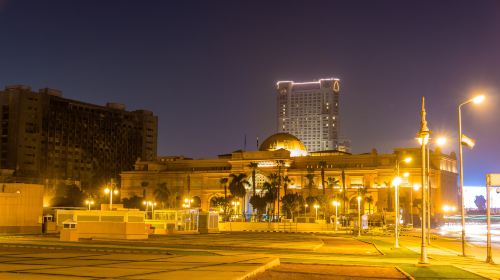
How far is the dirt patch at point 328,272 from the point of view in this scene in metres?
20.1

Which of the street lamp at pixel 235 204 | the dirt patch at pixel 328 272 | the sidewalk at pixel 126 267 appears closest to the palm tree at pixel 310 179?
the street lamp at pixel 235 204

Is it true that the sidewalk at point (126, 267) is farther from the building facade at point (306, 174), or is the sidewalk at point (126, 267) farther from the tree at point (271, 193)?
Result: the building facade at point (306, 174)

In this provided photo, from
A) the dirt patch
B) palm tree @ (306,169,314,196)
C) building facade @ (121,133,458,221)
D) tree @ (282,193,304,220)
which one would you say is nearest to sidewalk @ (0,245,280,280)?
the dirt patch

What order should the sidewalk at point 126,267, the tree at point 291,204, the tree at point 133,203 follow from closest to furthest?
the sidewalk at point 126,267
the tree at point 291,204
the tree at point 133,203

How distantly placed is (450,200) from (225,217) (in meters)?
66.6

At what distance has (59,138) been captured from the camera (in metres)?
174

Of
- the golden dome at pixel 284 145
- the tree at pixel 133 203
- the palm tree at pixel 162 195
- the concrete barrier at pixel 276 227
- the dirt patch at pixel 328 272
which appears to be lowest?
the concrete barrier at pixel 276 227

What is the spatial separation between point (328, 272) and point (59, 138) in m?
162

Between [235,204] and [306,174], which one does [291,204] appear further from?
[306,174]

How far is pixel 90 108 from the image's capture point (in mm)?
187750

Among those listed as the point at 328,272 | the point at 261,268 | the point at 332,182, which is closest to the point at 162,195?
the point at 332,182

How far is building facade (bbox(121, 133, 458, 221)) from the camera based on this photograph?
132 m

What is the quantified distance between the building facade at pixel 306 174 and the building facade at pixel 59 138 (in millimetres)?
23669

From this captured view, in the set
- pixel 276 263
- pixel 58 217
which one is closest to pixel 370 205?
pixel 58 217
